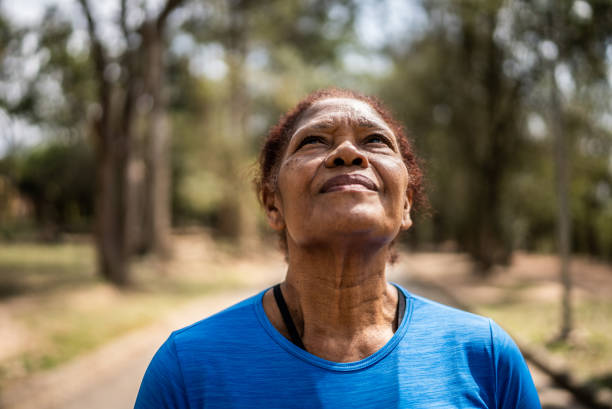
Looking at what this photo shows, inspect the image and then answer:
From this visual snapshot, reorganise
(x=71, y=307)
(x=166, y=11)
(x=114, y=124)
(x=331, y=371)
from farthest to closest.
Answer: (x=166, y=11) → (x=114, y=124) → (x=71, y=307) → (x=331, y=371)

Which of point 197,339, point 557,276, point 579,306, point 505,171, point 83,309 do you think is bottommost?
point 557,276

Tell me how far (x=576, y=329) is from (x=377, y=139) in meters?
8.38

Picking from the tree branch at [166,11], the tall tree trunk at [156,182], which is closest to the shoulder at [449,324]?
the tree branch at [166,11]

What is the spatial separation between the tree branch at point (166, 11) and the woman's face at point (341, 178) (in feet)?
42.2

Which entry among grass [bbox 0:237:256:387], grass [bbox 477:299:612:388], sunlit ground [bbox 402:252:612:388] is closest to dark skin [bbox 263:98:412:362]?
sunlit ground [bbox 402:252:612:388]

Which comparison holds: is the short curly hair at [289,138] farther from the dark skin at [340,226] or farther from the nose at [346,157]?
the nose at [346,157]

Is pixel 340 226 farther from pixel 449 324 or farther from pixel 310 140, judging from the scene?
pixel 449 324

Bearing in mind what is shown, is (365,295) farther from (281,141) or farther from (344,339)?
(281,141)

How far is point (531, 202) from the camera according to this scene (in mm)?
21062

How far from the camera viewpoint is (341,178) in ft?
5.64

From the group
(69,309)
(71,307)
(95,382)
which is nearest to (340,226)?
(95,382)

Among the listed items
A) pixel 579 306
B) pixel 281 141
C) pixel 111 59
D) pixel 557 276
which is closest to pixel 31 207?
pixel 111 59

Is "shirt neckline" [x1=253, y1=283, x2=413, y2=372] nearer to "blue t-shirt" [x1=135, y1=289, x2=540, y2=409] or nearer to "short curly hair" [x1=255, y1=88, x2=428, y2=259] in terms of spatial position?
"blue t-shirt" [x1=135, y1=289, x2=540, y2=409]

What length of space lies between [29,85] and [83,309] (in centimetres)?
2200
